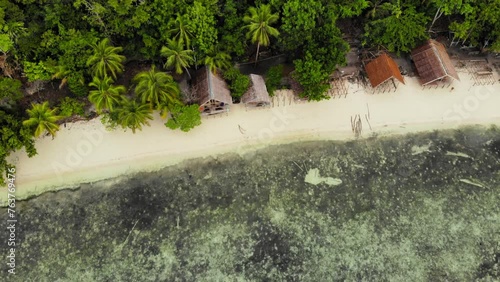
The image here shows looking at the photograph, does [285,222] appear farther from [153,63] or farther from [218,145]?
[153,63]

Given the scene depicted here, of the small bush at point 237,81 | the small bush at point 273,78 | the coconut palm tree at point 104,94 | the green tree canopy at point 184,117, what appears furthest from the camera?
the small bush at point 273,78

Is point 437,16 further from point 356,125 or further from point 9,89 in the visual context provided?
point 9,89

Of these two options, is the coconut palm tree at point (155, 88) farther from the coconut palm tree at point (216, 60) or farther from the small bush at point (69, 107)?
the small bush at point (69, 107)

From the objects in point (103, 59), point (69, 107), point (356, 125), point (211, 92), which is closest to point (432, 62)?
point (356, 125)

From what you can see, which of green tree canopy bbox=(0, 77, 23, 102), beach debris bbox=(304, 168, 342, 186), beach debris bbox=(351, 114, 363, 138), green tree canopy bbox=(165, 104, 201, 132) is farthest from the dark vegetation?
beach debris bbox=(304, 168, 342, 186)

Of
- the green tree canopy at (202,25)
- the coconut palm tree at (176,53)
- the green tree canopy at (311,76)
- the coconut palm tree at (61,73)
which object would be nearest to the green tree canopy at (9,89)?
the coconut palm tree at (61,73)

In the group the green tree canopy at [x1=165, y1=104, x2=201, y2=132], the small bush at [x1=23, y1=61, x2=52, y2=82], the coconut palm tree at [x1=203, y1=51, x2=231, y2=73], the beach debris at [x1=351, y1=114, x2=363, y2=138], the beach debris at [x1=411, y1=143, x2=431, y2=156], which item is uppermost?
the small bush at [x1=23, y1=61, x2=52, y2=82]

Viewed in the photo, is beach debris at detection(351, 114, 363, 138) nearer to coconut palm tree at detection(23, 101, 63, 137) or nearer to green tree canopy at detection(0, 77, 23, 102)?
coconut palm tree at detection(23, 101, 63, 137)

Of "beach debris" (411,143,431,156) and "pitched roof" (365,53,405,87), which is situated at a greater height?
"pitched roof" (365,53,405,87)
